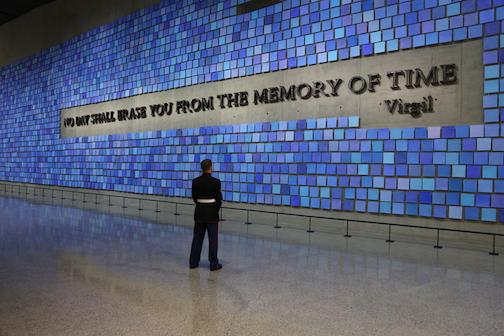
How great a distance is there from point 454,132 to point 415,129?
2.66 ft

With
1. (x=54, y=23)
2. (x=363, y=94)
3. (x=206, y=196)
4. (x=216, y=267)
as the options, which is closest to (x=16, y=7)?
(x=54, y=23)

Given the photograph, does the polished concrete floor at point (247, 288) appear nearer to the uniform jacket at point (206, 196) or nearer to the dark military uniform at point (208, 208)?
the dark military uniform at point (208, 208)

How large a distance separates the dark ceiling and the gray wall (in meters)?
0.23

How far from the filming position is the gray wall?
59.5ft

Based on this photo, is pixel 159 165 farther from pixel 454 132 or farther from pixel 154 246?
pixel 454 132

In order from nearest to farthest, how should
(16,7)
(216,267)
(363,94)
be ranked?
(216,267)
(363,94)
(16,7)

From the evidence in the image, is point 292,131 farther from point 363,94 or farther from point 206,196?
point 206,196

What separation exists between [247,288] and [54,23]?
20.7 meters

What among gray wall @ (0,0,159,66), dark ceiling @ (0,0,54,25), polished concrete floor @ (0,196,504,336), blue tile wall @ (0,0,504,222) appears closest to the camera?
polished concrete floor @ (0,196,504,336)

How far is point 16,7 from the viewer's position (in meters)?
22.9

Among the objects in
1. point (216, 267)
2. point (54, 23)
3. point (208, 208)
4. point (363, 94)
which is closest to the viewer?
point (208, 208)

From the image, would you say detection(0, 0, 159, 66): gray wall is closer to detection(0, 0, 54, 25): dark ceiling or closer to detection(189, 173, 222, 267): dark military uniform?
detection(0, 0, 54, 25): dark ceiling

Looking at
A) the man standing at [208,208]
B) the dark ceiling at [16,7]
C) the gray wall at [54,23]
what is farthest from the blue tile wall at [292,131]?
the man standing at [208,208]

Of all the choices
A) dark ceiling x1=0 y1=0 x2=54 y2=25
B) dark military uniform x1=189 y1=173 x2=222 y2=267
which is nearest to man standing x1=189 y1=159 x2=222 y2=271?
dark military uniform x1=189 y1=173 x2=222 y2=267
